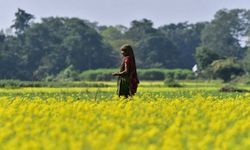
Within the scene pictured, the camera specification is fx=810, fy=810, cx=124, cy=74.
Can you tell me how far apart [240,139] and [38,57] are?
8073cm

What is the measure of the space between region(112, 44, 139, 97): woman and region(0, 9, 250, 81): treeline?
Result: 46.2 m

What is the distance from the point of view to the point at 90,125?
38.1ft

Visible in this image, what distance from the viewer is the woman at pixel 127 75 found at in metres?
20.0

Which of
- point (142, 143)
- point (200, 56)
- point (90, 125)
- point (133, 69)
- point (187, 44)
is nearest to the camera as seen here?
point (142, 143)

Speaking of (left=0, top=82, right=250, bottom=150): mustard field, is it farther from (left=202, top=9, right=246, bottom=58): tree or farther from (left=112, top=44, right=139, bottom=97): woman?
(left=202, top=9, right=246, bottom=58): tree

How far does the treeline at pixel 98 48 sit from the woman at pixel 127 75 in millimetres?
46213

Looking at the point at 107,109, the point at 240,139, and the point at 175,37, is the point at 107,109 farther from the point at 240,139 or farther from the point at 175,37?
the point at 175,37

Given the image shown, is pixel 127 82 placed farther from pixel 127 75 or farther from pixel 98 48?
pixel 98 48

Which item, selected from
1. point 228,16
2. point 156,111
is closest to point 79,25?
point 228,16

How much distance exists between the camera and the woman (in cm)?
2000

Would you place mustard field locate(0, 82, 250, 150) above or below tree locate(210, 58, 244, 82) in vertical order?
below

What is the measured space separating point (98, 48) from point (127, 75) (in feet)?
237

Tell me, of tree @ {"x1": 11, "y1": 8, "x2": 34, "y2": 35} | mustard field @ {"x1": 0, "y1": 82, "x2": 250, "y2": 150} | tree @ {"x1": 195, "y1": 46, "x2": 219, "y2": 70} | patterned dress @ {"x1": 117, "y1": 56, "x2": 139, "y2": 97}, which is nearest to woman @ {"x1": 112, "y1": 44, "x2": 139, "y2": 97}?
patterned dress @ {"x1": 117, "y1": 56, "x2": 139, "y2": 97}

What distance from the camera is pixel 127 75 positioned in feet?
66.2
